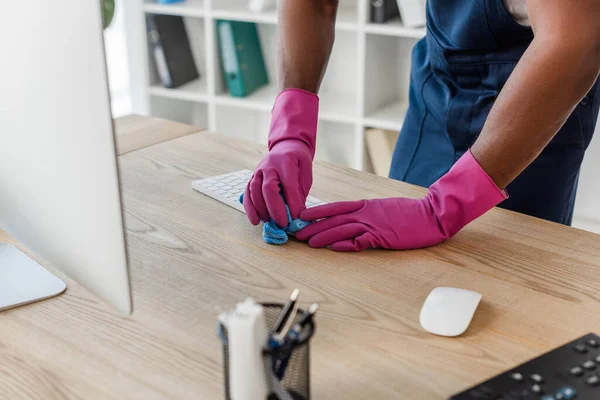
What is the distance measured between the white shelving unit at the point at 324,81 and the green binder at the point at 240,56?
4cm

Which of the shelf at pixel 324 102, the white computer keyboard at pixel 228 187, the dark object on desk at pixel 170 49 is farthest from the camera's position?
the dark object on desk at pixel 170 49

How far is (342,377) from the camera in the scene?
2.69ft

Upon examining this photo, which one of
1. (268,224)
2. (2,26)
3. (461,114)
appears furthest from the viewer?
(461,114)

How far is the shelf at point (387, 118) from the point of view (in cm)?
264

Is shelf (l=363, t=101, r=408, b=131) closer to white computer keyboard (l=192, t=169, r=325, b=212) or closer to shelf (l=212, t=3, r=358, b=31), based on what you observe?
shelf (l=212, t=3, r=358, b=31)

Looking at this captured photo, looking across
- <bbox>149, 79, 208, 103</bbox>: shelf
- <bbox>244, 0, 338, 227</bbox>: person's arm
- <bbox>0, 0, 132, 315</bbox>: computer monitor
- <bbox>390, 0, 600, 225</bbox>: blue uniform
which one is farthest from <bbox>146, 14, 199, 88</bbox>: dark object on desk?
<bbox>0, 0, 132, 315</bbox>: computer monitor

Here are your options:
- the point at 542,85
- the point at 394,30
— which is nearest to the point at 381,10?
the point at 394,30

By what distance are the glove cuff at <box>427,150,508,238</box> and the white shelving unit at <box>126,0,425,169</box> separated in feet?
4.47

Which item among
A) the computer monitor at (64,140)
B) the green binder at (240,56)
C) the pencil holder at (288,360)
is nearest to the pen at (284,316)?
the pencil holder at (288,360)

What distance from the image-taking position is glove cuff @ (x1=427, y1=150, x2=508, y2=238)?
3.76ft

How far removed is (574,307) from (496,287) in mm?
104

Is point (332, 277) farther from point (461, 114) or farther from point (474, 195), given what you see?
point (461, 114)

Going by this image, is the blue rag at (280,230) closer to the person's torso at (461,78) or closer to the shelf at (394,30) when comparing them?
the person's torso at (461,78)

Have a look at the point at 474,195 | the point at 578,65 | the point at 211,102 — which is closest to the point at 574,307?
the point at 474,195
